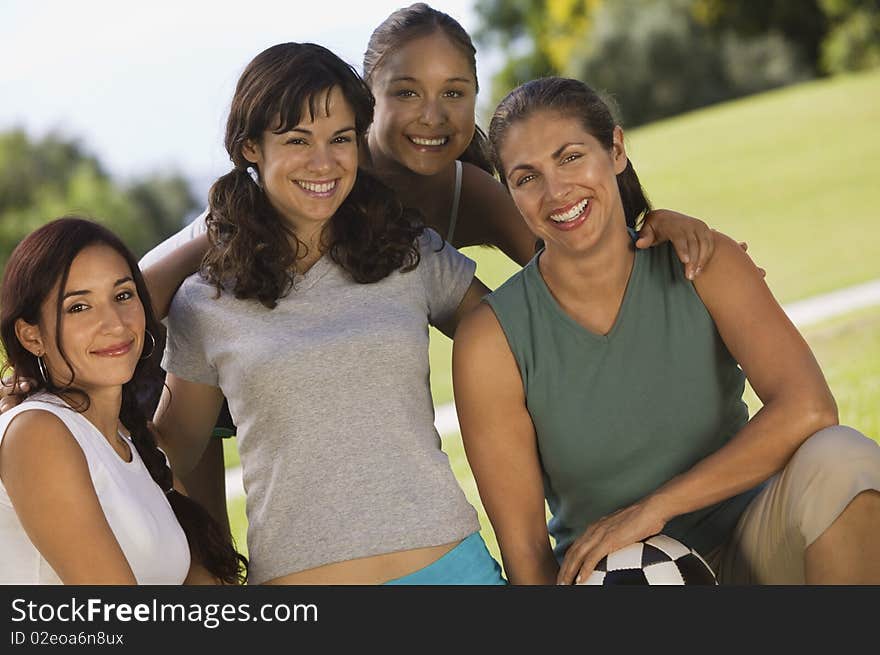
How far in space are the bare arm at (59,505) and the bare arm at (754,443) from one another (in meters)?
1.10

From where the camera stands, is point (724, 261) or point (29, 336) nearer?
point (29, 336)

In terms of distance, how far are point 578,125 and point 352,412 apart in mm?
931

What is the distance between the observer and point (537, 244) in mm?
3738

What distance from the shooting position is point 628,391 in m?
3.19

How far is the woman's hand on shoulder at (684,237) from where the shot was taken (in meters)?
3.12

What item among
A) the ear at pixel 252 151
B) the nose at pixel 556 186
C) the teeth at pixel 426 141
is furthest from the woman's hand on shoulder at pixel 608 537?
the teeth at pixel 426 141

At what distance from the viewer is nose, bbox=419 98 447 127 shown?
382 centimetres

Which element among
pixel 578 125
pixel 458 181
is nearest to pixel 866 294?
pixel 458 181

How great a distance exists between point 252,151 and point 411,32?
2.84ft

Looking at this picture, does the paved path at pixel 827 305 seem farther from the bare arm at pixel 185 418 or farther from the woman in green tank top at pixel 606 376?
the woman in green tank top at pixel 606 376

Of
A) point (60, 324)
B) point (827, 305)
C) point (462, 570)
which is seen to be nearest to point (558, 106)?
point (462, 570)

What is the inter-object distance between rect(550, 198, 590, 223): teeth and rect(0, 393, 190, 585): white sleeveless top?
1199 mm

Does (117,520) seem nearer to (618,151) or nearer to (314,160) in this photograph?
(314,160)

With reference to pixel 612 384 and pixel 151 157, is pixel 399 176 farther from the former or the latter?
pixel 151 157
